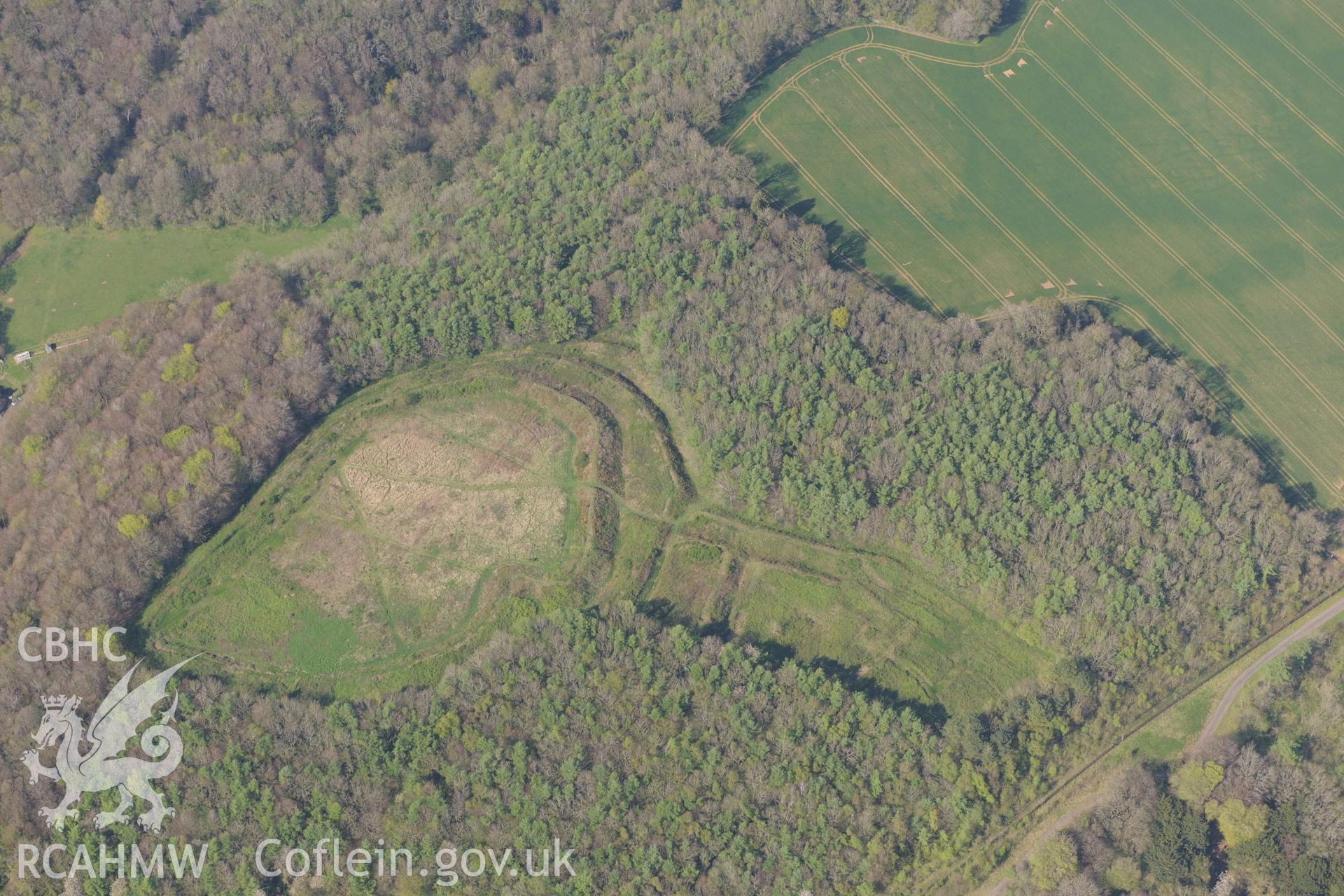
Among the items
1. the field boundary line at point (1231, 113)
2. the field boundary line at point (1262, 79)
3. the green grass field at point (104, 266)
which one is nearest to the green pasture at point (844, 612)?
the green grass field at point (104, 266)

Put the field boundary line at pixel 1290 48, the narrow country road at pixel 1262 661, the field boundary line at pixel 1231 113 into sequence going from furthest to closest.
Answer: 1. the field boundary line at pixel 1290 48
2. the field boundary line at pixel 1231 113
3. the narrow country road at pixel 1262 661

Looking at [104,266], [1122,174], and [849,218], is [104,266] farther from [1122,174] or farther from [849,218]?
[1122,174]

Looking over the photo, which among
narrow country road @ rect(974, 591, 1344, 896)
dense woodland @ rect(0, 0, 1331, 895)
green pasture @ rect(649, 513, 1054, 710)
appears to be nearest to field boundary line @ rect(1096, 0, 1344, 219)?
dense woodland @ rect(0, 0, 1331, 895)

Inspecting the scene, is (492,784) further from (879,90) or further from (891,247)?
(879,90)

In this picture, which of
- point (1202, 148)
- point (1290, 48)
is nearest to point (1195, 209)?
point (1202, 148)

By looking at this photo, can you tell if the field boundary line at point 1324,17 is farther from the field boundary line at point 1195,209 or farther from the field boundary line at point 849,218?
the field boundary line at point 849,218
